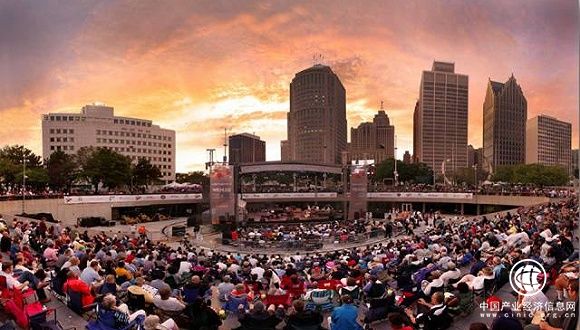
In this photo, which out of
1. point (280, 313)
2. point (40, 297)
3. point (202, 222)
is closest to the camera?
point (280, 313)

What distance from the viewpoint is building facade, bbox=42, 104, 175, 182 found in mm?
93938

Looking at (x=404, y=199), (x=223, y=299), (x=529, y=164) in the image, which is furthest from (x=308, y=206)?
(x=223, y=299)

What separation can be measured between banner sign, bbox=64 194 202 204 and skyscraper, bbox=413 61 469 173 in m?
68.8

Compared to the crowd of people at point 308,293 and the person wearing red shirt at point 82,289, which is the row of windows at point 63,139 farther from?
the person wearing red shirt at point 82,289

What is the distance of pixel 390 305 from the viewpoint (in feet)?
23.4

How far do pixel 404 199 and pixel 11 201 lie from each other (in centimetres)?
4275

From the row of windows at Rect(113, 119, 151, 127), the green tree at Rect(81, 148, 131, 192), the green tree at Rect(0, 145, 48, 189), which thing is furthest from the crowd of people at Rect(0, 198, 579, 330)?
the row of windows at Rect(113, 119, 151, 127)

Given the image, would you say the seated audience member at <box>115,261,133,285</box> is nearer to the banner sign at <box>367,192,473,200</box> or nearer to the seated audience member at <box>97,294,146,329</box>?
the seated audience member at <box>97,294,146,329</box>

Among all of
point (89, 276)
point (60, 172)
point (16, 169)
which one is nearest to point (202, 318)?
point (89, 276)

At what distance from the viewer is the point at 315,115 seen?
375 ft

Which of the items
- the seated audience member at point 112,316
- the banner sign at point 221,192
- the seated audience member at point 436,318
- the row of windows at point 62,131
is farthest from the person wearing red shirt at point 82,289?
the row of windows at point 62,131

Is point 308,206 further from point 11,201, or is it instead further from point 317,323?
point 317,323

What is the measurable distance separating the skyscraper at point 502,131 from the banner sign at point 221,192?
73.1 feet

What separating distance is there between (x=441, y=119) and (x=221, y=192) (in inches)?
4351
